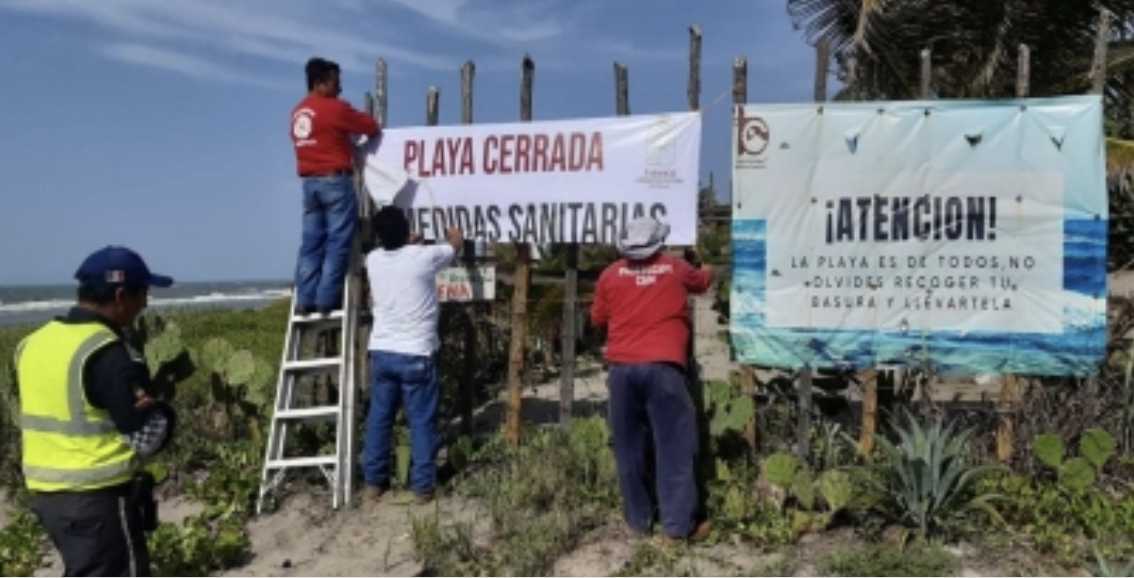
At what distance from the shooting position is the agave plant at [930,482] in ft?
16.9

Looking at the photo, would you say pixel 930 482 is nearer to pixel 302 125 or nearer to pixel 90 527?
pixel 90 527

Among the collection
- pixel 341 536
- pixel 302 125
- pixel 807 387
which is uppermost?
pixel 302 125

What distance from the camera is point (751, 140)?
6.20m

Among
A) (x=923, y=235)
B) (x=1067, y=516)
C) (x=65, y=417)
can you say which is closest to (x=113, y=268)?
(x=65, y=417)

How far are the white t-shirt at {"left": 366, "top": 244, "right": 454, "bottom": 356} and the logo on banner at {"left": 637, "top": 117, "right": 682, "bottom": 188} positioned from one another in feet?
4.62

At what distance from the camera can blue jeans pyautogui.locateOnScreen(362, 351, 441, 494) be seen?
20.6 ft

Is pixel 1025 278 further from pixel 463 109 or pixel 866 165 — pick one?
pixel 463 109

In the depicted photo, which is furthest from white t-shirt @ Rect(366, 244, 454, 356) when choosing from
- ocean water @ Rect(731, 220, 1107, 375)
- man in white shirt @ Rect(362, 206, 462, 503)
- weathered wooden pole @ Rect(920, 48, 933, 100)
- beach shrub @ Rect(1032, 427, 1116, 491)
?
beach shrub @ Rect(1032, 427, 1116, 491)

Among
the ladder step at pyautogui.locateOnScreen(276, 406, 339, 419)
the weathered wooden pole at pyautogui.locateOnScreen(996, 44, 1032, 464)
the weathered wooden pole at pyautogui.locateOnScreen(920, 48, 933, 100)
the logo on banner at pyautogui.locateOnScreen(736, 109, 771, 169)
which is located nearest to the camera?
the weathered wooden pole at pyautogui.locateOnScreen(996, 44, 1032, 464)

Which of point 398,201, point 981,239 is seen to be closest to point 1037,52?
point 981,239

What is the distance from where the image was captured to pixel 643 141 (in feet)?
21.0

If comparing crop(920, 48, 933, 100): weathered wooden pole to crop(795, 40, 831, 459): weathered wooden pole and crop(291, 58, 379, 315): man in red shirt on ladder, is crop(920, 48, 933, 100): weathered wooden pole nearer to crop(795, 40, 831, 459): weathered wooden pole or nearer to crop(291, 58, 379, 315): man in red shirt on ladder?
crop(795, 40, 831, 459): weathered wooden pole

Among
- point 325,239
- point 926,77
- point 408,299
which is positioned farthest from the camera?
point 325,239

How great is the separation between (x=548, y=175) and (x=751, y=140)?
138 centimetres
